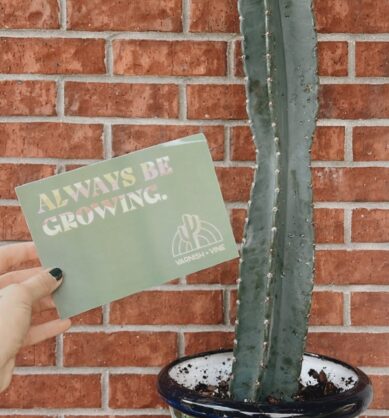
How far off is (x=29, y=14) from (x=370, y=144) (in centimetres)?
78

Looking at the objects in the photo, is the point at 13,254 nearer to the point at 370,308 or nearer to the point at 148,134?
the point at 148,134

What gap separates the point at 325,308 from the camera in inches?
49.6

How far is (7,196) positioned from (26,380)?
0.40 meters

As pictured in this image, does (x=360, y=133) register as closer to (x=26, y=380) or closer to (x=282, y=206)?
(x=282, y=206)

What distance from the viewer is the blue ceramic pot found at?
2.83 ft

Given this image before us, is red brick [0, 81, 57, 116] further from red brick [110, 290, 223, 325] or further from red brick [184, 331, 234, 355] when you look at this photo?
red brick [184, 331, 234, 355]

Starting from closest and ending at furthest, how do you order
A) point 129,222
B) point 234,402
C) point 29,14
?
point 234,402, point 129,222, point 29,14

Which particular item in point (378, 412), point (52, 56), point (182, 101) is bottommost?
point (378, 412)

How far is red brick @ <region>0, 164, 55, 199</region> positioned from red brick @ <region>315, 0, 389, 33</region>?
667 millimetres

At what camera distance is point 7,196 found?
124 centimetres

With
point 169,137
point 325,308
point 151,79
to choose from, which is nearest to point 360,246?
point 325,308

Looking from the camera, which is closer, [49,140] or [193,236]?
[193,236]

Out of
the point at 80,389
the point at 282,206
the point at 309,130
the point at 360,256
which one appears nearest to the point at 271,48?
the point at 309,130

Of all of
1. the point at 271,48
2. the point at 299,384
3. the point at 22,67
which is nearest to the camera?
the point at 271,48
